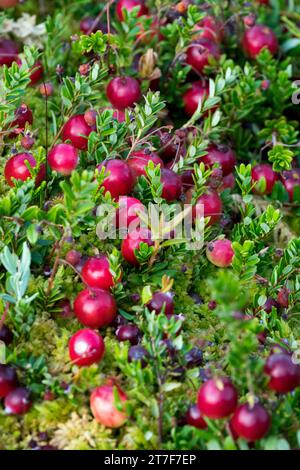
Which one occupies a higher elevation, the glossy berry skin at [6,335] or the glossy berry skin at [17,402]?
the glossy berry skin at [6,335]

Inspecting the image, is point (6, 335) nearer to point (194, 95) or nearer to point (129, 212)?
point (129, 212)

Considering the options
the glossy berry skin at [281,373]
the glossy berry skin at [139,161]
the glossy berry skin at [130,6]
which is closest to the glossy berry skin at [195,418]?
the glossy berry skin at [281,373]

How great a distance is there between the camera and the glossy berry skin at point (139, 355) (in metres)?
2.04

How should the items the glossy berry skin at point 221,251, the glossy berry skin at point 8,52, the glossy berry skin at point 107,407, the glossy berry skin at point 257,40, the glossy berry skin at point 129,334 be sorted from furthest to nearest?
the glossy berry skin at point 257,40
the glossy berry skin at point 8,52
the glossy berry skin at point 221,251
the glossy berry skin at point 129,334
the glossy berry skin at point 107,407

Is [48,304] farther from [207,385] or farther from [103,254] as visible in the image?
[207,385]

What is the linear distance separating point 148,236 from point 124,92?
2.60 ft

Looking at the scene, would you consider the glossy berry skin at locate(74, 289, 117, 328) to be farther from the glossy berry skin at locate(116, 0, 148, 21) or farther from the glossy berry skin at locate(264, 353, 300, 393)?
the glossy berry skin at locate(116, 0, 148, 21)

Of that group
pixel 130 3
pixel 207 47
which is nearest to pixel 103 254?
pixel 207 47

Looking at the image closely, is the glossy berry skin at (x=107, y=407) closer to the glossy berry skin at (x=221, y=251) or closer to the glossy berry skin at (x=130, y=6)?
the glossy berry skin at (x=221, y=251)

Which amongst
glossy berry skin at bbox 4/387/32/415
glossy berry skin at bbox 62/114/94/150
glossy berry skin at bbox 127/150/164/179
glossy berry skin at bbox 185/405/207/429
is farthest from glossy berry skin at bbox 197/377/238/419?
glossy berry skin at bbox 62/114/94/150

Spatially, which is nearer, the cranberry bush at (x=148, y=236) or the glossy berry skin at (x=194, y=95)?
the cranberry bush at (x=148, y=236)

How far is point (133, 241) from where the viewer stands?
2.32m

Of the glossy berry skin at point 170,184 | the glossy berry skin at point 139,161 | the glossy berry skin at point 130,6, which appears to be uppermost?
the glossy berry skin at point 130,6

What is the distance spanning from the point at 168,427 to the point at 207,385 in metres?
0.25
